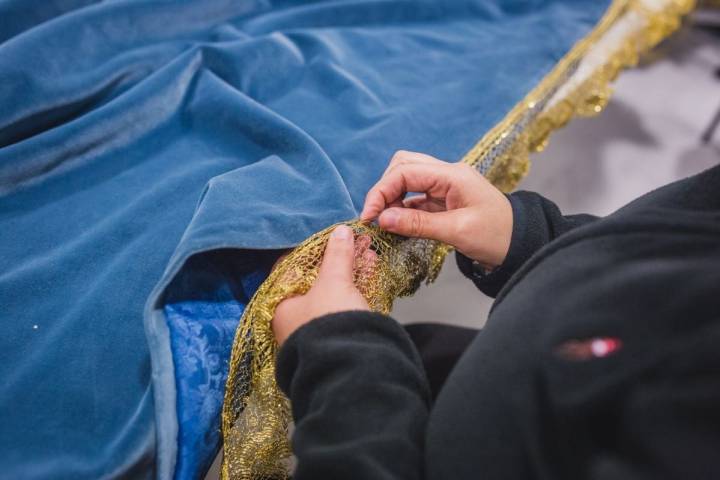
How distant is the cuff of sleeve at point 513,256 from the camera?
54cm

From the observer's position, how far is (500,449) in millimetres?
337

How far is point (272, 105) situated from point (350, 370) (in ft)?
1.55

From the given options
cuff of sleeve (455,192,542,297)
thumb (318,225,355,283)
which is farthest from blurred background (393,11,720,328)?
thumb (318,225,355,283)

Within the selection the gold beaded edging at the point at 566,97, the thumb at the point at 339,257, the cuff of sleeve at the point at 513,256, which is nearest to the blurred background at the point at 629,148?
the gold beaded edging at the point at 566,97

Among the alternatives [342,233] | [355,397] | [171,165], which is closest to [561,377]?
[355,397]

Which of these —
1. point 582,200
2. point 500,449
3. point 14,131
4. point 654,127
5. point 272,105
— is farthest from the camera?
point 654,127

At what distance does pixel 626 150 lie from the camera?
1.45 metres

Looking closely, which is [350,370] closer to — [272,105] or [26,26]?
[272,105]

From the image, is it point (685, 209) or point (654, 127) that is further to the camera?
point (654, 127)

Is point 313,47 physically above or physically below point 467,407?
above

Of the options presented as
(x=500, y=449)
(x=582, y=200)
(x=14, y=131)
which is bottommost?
(x=582, y=200)

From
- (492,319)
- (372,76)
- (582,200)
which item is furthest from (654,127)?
(492,319)

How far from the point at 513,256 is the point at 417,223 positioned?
0.39 ft

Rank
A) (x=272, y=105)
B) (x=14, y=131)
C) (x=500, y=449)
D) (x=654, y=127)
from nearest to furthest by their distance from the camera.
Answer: (x=500, y=449)
(x=14, y=131)
(x=272, y=105)
(x=654, y=127)
